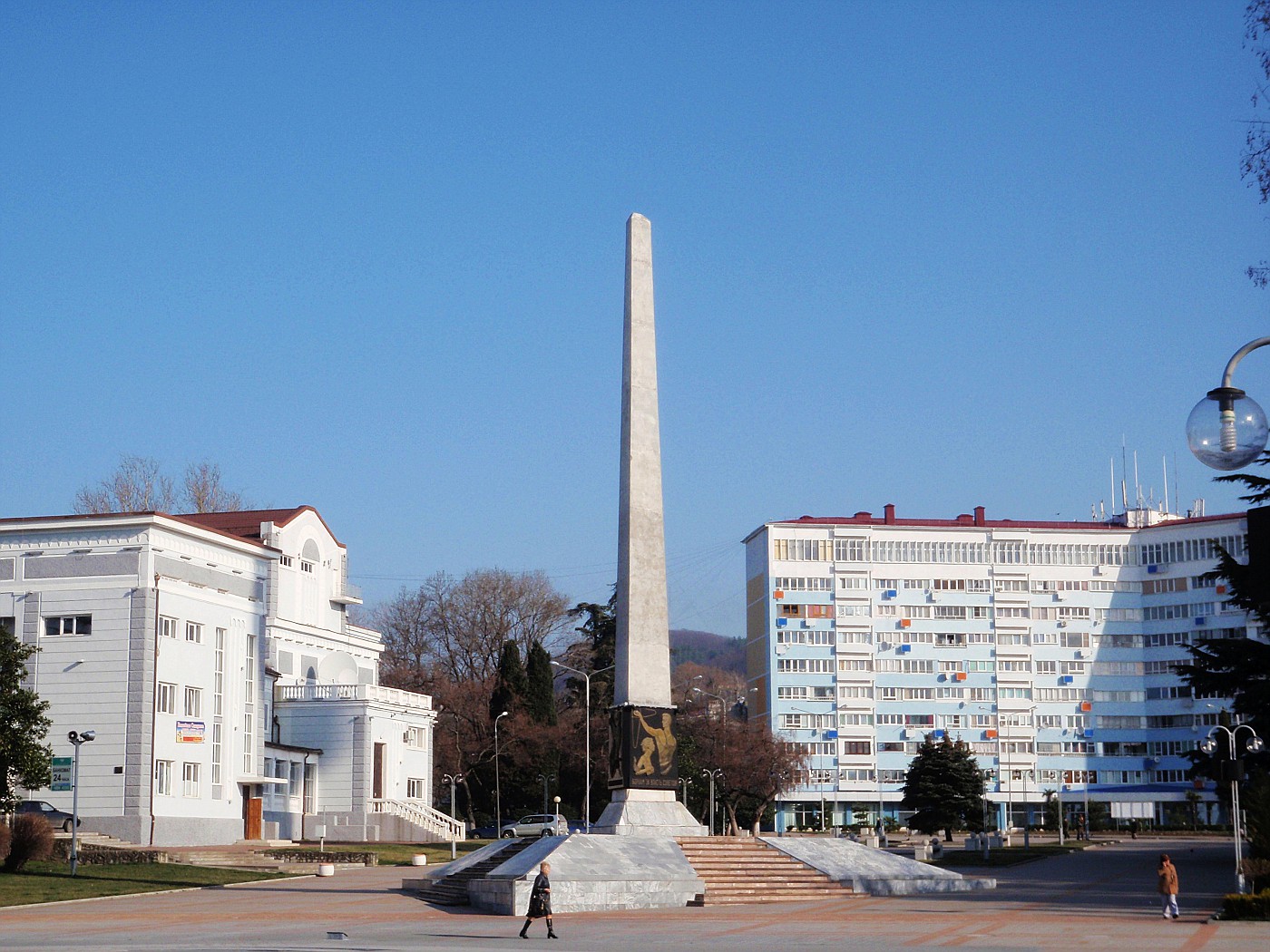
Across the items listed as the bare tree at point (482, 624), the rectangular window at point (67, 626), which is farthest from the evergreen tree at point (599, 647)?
the rectangular window at point (67, 626)

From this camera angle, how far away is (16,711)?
39031 millimetres

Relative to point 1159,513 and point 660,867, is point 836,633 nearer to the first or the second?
point 1159,513

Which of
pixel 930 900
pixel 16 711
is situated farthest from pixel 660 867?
pixel 16 711

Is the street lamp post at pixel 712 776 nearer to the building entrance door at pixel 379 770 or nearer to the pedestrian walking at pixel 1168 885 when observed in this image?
the building entrance door at pixel 379 770

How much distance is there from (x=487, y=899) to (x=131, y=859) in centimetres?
1735

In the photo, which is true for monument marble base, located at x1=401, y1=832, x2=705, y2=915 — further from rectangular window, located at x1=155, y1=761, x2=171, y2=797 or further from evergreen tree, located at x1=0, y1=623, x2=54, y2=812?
rectangular window, located at x1=155, y1=761, x2=171, y2=797

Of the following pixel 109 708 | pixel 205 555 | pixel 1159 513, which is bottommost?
pixel 109 708

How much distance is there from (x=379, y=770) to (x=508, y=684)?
2004 centimetres

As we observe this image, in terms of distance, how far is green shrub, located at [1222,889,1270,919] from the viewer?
24.4m

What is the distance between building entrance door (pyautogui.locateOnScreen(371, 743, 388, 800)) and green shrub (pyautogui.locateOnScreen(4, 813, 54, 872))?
24.4 metres

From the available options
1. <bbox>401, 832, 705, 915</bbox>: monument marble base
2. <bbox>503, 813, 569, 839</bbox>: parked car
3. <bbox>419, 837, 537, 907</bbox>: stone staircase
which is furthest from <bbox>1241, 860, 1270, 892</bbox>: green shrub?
<bbox>503, 813, 569, 839</bbox>: parked car

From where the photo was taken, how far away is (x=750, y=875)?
104 ft

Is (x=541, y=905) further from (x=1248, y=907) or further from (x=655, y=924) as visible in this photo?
(x=1248, y=907)

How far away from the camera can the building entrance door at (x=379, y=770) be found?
61.4 metres
